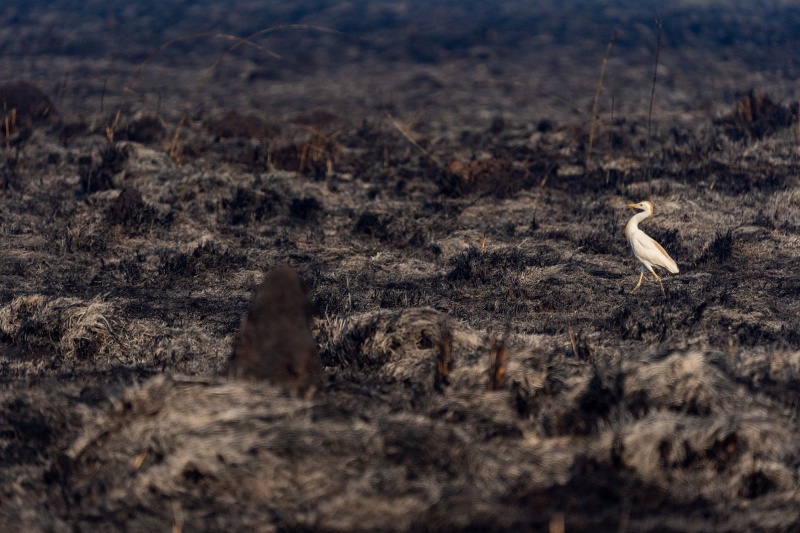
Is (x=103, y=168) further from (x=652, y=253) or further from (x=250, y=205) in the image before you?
(x=652, y=253)

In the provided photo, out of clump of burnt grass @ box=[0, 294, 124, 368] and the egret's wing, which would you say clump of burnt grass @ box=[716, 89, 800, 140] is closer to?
the egret's wing

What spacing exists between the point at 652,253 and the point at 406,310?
7.13ft

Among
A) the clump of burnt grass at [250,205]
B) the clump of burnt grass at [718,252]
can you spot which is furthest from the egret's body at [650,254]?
the clump of burnt grass at [250,205]

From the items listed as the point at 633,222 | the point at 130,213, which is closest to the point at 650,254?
the point at 633,222

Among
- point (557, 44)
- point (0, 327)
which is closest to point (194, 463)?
point (0, 327)

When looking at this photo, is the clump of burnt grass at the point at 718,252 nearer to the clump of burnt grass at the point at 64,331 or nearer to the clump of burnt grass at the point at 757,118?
the clump of burnt grass at the point at 757,118

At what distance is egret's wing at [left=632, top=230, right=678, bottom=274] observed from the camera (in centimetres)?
666

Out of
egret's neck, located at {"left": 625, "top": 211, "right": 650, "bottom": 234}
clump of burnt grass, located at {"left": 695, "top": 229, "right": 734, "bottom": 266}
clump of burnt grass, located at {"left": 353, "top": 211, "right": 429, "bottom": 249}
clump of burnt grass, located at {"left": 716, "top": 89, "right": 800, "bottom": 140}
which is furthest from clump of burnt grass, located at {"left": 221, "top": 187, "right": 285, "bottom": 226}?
clump of burnt grass, located at {"left": 716, "top": 89, "right": 800, "bottom": 140}

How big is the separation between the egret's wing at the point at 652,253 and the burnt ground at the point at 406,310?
25 centimetres

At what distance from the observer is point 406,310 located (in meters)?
5.68

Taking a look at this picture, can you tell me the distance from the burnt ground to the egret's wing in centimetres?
25

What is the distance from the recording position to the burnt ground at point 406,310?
381 centimetres

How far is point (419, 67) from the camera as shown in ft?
63.3

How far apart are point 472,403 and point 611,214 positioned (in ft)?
15.7
